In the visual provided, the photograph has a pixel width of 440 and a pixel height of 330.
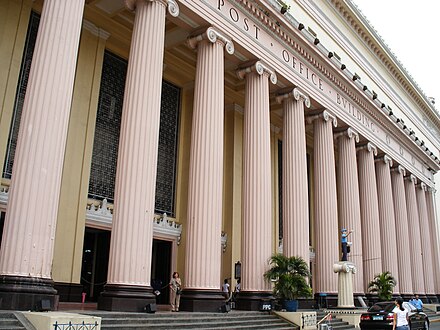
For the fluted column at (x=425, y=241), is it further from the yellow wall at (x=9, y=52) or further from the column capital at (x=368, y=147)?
the yellow wall at (x=9, y=52)

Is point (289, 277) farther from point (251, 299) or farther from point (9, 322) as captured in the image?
point (9, 322)

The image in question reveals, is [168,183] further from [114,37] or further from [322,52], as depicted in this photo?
[322,52]

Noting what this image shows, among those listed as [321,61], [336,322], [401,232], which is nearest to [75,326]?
[336,322]

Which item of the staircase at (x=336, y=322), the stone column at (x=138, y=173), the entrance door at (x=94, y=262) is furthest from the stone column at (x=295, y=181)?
the stone column at (x=138, y=173)

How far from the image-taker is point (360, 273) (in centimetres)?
2233

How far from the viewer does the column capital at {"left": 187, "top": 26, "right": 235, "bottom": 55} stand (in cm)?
1549

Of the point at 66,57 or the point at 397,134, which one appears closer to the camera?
the point at 66,57

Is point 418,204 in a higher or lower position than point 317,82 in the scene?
lower

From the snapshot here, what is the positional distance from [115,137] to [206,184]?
503cm

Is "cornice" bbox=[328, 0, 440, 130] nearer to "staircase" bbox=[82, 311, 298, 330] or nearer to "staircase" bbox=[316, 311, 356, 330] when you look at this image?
"staircase" bbox=[316, 311, 356, 330]

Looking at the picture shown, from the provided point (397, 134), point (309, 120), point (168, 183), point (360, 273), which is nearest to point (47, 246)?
point (168, 183)

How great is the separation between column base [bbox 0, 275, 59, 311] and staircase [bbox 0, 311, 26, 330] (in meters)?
0.48

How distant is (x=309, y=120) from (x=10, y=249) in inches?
629

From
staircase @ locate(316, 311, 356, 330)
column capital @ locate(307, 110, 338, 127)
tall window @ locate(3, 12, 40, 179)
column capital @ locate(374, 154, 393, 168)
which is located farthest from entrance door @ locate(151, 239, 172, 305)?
column capital @ locate(374, 154, 393, 168)
